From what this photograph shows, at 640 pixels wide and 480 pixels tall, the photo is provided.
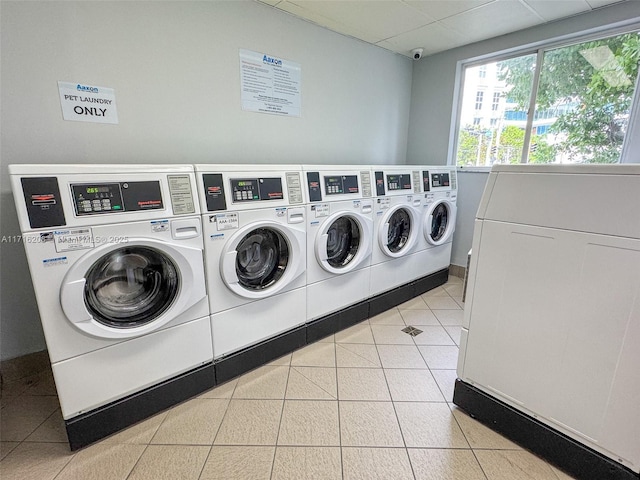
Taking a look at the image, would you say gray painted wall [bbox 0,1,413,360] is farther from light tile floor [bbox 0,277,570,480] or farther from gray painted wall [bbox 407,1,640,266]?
gray painted wall [bbox 407,1,640,266]

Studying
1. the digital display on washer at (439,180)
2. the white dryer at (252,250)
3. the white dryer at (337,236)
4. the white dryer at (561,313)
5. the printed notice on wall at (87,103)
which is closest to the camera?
the white dryer at (561,313)

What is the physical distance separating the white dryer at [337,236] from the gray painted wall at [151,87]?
2.73ft

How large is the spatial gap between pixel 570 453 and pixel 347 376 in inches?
43.1

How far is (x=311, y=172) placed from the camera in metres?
1.99

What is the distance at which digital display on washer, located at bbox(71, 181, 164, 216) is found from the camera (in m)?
1.24

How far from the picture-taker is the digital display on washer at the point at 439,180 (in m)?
2.95

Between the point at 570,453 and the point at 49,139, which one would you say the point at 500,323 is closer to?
the point at 570,453

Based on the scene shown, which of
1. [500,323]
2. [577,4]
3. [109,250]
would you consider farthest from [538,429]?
[577,4]

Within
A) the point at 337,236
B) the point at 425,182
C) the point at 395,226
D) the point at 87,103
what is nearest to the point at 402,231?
the point at 395,226

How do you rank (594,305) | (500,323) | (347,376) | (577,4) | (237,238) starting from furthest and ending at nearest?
(577,4), (347,376), (237,238), (500,323), (594,305)

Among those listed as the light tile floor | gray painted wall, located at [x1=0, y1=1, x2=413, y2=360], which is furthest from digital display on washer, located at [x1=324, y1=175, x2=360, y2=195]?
the light tile floor

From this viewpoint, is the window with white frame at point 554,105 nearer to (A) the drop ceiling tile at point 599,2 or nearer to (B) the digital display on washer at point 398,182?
(A) the drop ceiling tile at point 599,2

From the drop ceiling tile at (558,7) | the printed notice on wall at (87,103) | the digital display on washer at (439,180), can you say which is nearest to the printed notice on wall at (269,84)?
the printed notice on wall at (87,103)

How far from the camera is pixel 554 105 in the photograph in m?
2.87
